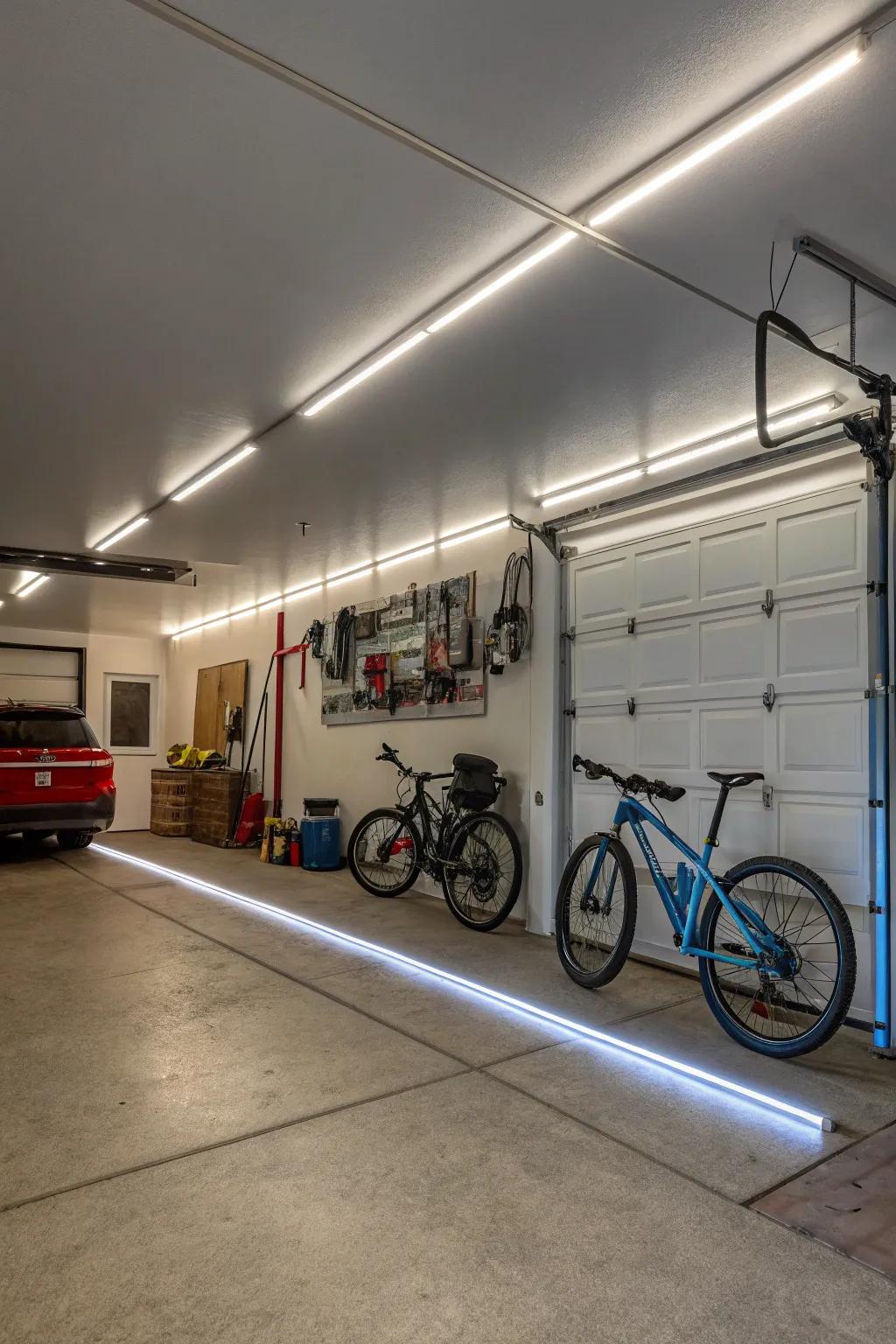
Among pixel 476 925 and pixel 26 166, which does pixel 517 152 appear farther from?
pixel 476 925

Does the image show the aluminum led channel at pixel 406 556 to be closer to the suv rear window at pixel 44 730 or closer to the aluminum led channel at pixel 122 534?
the aluminum led channel at pixel 122 534

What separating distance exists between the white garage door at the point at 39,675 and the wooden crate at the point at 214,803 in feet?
8.95

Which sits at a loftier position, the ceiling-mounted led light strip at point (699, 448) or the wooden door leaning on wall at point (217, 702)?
the ceiling-mounted led light strip at point (699, 448)

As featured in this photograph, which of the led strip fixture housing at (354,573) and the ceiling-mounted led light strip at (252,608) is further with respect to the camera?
the ceiling-mounted led light strip at (252,608)

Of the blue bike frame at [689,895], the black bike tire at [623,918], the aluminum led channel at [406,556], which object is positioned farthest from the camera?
the aluminum led channel at [406,556]

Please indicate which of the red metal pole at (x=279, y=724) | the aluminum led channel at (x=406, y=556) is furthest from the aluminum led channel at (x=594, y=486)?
the red metal pole at (x=279, y=724)

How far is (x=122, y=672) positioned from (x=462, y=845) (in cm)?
775

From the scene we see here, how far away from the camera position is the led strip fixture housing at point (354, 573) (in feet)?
21.2

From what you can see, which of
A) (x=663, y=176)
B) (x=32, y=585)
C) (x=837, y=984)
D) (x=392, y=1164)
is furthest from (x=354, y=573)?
(x=392, y=1164)

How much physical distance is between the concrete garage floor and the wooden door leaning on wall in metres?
5.71

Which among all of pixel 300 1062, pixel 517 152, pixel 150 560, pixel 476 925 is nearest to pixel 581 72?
pixel 517 152

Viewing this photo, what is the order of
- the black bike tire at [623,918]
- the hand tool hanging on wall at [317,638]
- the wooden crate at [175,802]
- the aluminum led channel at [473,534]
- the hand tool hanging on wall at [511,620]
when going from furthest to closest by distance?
the wooden crate at [175,802] → the hand tool hanging on wall at [317,638] → the aluminum led channel at [473,534] → the hand tool hanging on wall at [511,620] → the black bike tire at [623,918]

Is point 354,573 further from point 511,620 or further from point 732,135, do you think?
point 732,135

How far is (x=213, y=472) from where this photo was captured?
519 centimetres
